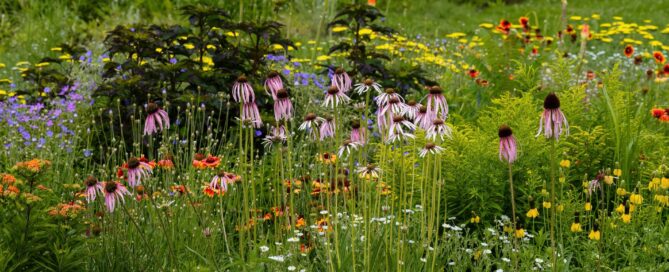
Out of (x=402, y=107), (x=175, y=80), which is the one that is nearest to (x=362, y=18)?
(x=175, y=80)

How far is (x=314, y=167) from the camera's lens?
4.23 meters

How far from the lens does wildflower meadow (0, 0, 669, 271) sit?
8.73 ft

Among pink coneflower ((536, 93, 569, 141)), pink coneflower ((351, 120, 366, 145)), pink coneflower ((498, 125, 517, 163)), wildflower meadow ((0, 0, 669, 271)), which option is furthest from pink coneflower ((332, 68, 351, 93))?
pink coneflower ((536, 93, 569, 141))

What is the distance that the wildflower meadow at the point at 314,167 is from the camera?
266cm

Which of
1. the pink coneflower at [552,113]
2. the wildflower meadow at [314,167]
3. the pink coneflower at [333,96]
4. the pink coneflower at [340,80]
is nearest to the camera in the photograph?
→ the pink coneflower at [552,113]

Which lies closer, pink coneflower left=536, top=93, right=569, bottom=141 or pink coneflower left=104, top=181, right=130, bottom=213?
pink coneflower left=536, top=93, right=569, bottom=141

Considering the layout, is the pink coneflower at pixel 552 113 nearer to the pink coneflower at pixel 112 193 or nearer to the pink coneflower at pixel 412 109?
the pink coneflower at pixel 412 109

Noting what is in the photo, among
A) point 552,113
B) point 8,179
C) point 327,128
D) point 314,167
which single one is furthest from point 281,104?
point 314,167

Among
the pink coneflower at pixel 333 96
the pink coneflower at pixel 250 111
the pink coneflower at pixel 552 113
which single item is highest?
the pink coneflower at pixel 552 113

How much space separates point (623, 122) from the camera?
443 centimetres

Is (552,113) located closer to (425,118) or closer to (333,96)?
(425,118)

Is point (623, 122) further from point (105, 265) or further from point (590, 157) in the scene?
point (105, 265)

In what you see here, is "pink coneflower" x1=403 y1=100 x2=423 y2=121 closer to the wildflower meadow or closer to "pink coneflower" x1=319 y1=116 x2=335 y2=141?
the wildflower meadow

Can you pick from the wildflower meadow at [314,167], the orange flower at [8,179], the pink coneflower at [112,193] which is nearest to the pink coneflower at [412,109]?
the wildflower meadow at [314,167]
